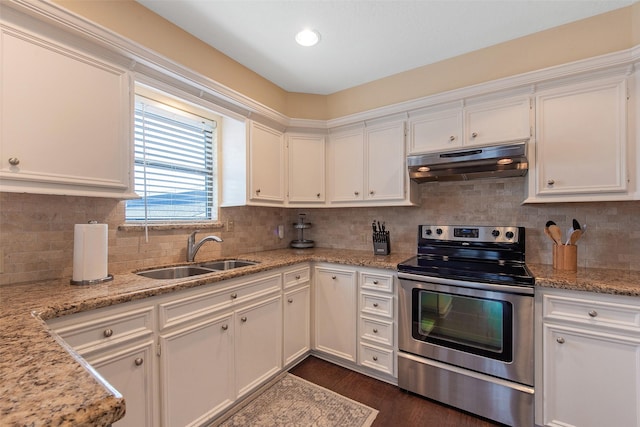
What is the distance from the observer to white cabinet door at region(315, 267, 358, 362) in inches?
95.3

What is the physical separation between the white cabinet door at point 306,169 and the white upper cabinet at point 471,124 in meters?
0.95

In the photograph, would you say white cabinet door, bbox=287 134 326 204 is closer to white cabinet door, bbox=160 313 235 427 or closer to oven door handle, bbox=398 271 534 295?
oven door handle, bbox=398 271 534 295

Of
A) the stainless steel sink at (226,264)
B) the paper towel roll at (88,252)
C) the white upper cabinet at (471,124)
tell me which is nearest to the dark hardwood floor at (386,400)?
the stainless steel sink at (226,264)

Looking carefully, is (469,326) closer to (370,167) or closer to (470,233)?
(470,233)

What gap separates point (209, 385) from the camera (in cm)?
172

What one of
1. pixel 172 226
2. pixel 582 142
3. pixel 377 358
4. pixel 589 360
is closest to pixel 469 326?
pixel 589 360

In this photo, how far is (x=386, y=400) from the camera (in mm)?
2057

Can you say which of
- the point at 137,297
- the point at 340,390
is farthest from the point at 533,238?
the point at 137,297

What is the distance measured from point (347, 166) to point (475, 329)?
176cm

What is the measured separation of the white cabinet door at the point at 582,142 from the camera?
1.80m

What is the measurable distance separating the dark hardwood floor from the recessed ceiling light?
2.65 meters

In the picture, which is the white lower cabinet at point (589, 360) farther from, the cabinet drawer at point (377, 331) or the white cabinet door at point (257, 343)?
the white cabinet door at point (257, 343)

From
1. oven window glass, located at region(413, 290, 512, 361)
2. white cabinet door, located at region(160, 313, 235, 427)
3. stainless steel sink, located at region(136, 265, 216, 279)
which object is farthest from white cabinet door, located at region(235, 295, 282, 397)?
oven window glass, located at region(413, 290, 512, 361)

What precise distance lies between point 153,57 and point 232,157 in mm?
1008
